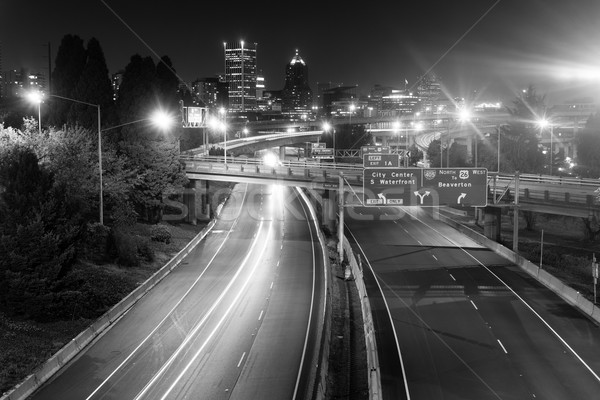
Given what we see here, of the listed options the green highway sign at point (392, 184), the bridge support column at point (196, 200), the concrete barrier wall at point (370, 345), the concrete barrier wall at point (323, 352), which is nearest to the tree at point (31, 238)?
the concrete barrier wall at point (323, 352)

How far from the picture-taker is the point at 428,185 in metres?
41.6

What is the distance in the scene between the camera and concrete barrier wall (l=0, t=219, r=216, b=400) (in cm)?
2230

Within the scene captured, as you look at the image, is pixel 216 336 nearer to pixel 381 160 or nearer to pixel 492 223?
pixel 381 160

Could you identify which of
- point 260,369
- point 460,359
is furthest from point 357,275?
point 260,369

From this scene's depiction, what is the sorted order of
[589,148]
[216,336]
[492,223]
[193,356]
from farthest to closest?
[589,148] < [492,223] < [216,336] < [193,356]

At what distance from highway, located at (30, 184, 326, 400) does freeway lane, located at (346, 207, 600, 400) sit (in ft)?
12.2

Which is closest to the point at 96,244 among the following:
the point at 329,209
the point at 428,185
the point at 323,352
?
the point at 428,185

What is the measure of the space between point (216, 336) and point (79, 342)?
5661 millimetres

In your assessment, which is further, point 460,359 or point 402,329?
point 402,329

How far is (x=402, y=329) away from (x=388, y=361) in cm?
431

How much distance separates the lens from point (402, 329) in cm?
3055

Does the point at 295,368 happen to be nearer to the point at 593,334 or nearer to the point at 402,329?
the point at 402,329

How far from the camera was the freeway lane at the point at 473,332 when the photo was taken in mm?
23875

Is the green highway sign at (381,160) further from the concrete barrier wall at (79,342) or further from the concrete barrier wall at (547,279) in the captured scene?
the concrete barrier wall at (79,342)
